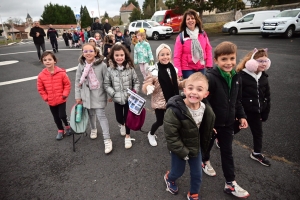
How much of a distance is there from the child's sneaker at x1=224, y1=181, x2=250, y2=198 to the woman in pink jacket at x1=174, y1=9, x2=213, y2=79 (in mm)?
2021

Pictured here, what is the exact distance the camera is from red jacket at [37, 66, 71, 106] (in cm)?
338

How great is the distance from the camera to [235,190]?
2248 mm

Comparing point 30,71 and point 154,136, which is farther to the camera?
point 30,71

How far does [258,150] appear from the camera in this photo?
9.00 feet

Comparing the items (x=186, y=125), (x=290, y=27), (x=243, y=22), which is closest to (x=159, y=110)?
(x=186, y=125)

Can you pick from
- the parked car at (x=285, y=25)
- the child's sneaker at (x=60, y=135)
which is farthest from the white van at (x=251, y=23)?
the child's sneaker at (x=60, y=135)

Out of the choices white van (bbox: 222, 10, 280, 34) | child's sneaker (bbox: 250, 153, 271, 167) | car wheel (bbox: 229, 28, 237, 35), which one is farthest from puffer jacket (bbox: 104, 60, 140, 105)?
car wheel (bbox: 229, 28, 237, 35)

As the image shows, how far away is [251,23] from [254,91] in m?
18.1

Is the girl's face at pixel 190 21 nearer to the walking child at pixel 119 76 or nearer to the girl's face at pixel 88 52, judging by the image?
the walking child at pixel 119 76

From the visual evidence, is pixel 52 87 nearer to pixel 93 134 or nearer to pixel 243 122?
pixel 93 134

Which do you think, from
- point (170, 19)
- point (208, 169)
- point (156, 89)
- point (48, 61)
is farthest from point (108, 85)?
point (170, 19)

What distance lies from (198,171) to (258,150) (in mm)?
1222

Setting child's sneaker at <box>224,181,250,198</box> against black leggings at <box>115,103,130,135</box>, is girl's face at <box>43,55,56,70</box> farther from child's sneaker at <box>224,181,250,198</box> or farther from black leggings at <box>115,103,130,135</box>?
child's sneaker at <box>224,181,250,198</box>

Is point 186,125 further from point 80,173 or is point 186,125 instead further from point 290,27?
point 290,27
